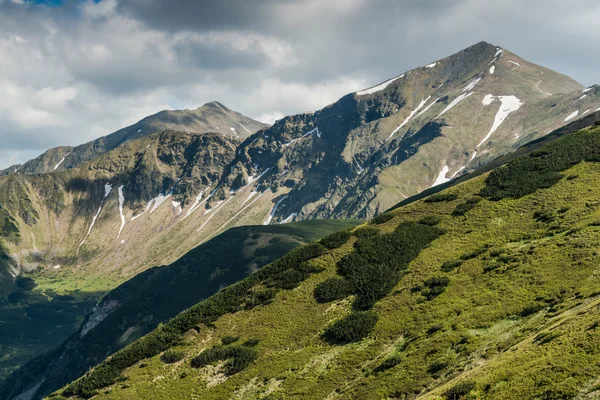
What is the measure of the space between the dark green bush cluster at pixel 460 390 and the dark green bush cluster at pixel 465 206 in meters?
50.0

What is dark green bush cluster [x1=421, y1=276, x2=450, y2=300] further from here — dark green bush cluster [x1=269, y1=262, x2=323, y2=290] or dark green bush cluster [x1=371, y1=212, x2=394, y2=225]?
dark green bush cluster [x1=371, y1=212, x2=394, y2=225]

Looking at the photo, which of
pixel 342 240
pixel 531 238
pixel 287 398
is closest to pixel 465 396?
pixel 287 398

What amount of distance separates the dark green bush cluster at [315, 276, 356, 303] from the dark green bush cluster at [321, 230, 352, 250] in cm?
1078

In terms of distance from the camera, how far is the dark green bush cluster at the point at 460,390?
29734 millimetres

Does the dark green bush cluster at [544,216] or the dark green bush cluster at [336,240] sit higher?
the dark green bush cluster at [336,240]

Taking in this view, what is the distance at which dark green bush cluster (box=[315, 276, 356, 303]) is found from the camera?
65.9 m

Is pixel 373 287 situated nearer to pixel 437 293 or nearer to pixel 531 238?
pixel 437 293

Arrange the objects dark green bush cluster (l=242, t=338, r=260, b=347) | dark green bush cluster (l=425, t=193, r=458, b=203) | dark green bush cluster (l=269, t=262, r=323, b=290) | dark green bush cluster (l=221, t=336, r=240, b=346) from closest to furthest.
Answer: dark green bush cluster (l=242, t=338, r=260, b=347) → dark green bush cluster (l=221, t=336, r=240, b=346) → dark green bush cluster (l=269, t=262, r=323, b=290) → dark green bush cluster (l=425, t=193, r=458, b=203)

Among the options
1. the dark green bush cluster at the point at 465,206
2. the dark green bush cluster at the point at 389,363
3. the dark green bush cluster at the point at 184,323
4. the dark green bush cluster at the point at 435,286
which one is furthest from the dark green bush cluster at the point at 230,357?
the dark green bush cluster at the point at 465,206

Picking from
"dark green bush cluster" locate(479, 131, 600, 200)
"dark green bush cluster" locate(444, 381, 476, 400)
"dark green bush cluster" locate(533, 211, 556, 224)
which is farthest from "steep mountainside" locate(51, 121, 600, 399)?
"dark green bush cluster" locate(533, 211, 556, 224)

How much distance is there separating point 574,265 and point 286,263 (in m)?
Answer: 44.0

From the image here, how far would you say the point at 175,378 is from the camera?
195ft

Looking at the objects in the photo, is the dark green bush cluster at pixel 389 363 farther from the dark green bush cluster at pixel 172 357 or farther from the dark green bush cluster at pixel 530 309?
the dark green bush cluster at pixel 172 357

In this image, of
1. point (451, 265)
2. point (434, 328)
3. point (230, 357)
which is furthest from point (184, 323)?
point (451, 265)
